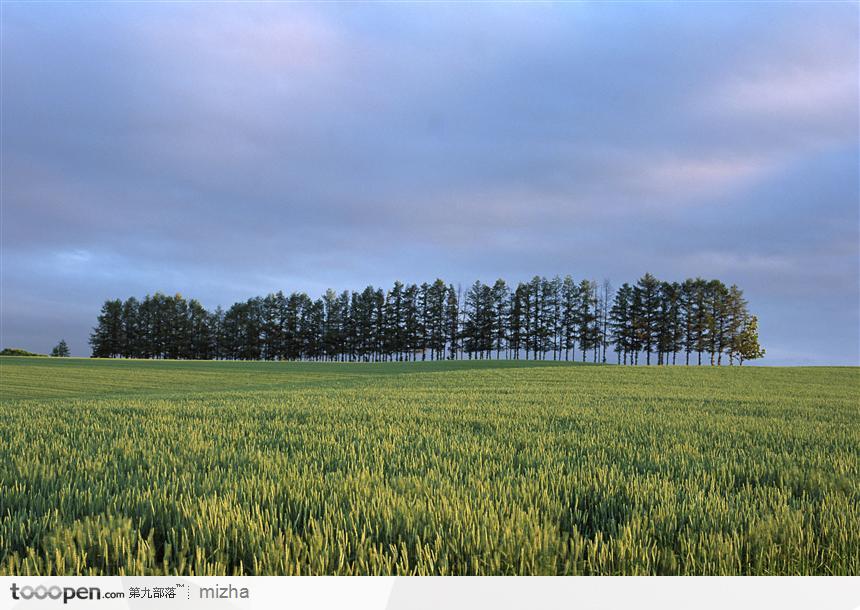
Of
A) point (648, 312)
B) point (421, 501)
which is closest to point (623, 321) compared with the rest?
point (648, 312)

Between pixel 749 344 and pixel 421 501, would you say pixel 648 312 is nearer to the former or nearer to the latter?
pixel 749 344

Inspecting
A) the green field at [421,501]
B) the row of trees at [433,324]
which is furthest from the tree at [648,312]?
the green field at [421,501]

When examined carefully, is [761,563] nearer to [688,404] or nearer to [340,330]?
[688,404]

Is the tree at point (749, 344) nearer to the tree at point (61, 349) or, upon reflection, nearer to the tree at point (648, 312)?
the tree at point (648, 312)

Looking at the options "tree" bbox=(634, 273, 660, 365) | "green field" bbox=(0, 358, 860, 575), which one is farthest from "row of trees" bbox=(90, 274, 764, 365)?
"green field" bbox=(0, 358, 860, 575)

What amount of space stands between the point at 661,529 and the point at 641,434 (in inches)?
170
